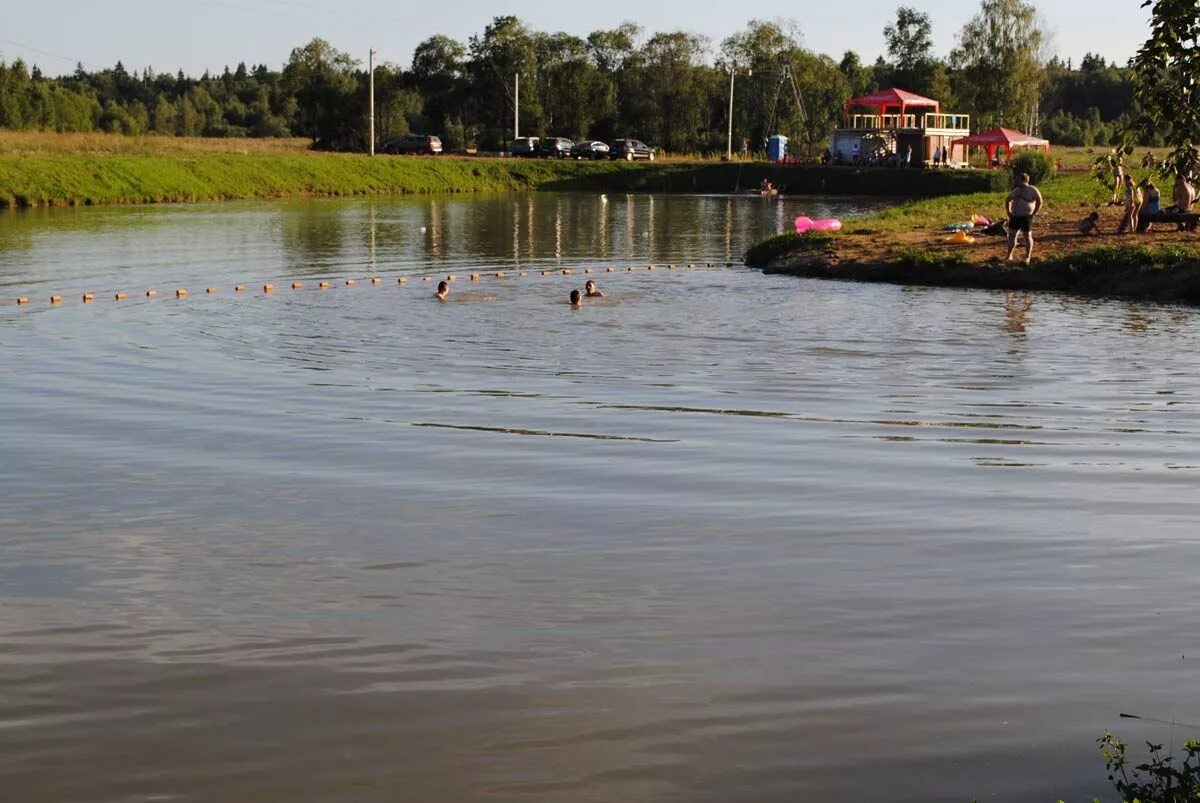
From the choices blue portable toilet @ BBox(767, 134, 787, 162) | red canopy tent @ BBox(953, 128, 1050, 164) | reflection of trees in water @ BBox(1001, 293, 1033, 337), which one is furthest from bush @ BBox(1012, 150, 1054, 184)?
reflection of trees in water @ BBox(1001, 293, 1033, 337)

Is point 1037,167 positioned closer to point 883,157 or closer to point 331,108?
point 883,157

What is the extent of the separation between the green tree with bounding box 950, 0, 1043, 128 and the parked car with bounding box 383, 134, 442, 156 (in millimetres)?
40374

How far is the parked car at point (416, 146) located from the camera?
338ft

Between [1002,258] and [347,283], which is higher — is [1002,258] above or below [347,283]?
above

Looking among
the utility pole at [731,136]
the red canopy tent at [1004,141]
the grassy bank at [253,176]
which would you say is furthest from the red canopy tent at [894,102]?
the grassy bank at [253,176]

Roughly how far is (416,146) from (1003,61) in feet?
143

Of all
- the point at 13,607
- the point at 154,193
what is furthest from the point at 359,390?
the point at 154,193

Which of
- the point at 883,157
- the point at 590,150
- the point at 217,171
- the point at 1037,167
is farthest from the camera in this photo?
the point at 590,150

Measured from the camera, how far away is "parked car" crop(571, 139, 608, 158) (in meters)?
105

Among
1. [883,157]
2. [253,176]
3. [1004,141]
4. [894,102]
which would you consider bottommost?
[253,176]

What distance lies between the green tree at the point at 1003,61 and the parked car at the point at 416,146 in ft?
132

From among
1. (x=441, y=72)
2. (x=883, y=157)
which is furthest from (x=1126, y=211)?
(x=441, y=72)

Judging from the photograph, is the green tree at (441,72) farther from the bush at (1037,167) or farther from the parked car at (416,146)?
the bush at (1037,167)

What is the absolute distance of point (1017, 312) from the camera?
1016 inches
